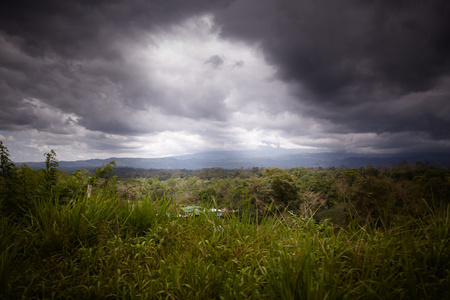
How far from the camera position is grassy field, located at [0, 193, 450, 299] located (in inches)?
70.5

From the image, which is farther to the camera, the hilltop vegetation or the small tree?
the small tree

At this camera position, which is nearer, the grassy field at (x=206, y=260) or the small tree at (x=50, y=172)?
the grassy field at (x=206, y=260)

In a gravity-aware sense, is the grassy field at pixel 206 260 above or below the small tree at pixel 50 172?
below

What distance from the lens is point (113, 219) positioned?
3.43 meters

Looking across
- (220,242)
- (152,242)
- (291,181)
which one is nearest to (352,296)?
(220,242)

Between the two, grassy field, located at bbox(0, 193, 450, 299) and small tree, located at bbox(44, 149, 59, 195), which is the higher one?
small tree, located at bbox(44, 149, 59, 195)

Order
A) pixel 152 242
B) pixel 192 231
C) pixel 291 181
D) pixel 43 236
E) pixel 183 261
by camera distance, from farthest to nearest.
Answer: pixel 291 181
pixel 192 231
pixel 152 242
pixel 43 236
pixel 183 261

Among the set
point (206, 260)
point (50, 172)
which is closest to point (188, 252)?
point (206, 260)

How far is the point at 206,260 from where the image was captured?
95.9 inches

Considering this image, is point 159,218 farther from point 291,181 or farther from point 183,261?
point 291,181

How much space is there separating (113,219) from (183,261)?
1.82 meters

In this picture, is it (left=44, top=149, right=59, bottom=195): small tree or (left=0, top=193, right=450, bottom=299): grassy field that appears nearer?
(left=0, top=193, right=450, bottom=299): grassy field

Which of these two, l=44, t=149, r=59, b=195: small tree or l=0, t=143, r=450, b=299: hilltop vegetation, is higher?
l=44, t=149, r=59, b=195: small tree

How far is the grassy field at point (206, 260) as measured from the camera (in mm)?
1790
